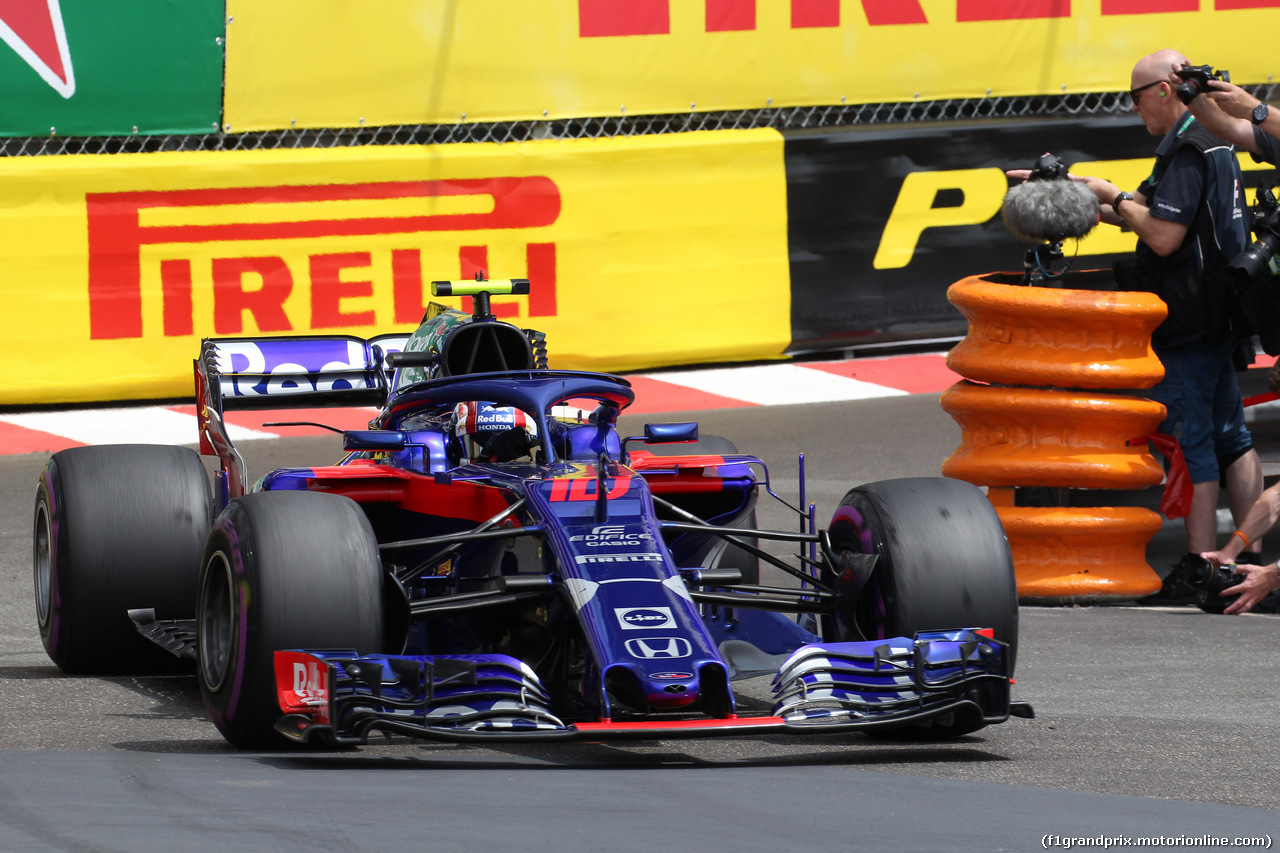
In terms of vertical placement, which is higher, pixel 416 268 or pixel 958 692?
pixel 416 268

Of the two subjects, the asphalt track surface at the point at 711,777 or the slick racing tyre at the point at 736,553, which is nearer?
the asphalt track surface at the point at 711,777

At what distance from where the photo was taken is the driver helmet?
17.9 feet

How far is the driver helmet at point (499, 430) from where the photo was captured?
546 centimetres

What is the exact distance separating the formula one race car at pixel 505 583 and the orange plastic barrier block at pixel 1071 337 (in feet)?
4.47

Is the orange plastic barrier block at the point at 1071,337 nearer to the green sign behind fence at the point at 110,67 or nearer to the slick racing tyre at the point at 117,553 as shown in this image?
the slick racing tyre at the point at 117,553

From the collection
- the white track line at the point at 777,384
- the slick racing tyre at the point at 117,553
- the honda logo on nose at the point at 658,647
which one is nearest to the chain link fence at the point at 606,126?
the white track line at the point at 777,384

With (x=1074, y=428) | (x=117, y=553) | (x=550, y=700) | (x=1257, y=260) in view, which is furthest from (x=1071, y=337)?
(x=117, y=553)

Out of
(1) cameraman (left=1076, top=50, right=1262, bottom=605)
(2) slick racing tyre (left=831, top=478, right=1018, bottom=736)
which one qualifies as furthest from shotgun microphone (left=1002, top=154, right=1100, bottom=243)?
(2) slick racing tyre (left=831, top=478, right=1018, bottom=736)

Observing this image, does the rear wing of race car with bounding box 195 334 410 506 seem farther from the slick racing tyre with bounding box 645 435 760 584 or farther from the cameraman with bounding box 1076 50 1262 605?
the cameraman with bounding box 1076 50 1262 605

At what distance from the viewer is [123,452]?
18.8 feet

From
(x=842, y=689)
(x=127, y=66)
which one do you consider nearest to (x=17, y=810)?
(x=842, y=689)

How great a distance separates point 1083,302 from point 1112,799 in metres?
3.08

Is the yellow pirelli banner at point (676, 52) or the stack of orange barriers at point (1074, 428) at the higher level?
the yellow pirelli banner at point (676, 52)

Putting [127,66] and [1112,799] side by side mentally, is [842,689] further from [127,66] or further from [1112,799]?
[127,66]
